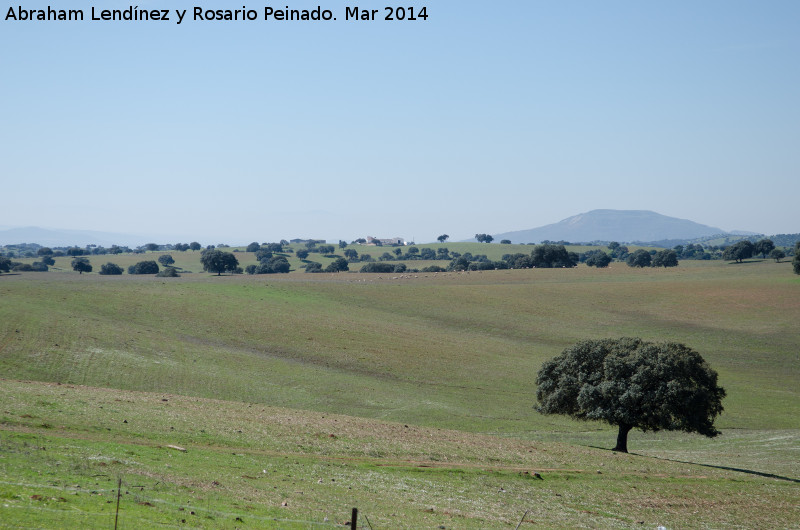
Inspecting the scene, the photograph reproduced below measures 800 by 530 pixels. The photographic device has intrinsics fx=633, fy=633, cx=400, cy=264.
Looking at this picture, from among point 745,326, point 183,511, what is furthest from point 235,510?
point 745,326

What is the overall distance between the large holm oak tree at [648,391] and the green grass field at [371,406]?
10.5 feet

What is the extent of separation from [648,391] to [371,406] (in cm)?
2599

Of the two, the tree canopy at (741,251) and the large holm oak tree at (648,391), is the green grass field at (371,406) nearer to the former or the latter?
the large holm oak tree at (648,391)

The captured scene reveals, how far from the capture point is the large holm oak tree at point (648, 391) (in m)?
45.9

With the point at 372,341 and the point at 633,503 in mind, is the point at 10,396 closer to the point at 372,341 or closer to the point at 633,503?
the point at 633,503

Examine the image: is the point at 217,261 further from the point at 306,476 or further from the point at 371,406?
the point at 306,476

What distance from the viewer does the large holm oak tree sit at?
151 feet

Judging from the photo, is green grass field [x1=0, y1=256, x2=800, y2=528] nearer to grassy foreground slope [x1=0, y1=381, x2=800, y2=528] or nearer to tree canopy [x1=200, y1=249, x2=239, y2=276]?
grassy foreground slope [x1=0, y1=381, x2=800, y2=528]

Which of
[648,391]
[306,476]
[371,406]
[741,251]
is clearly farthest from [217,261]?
[306,476]

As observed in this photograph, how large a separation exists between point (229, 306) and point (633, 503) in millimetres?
87756

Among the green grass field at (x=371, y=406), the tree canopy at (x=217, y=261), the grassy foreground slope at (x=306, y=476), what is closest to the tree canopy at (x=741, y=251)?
the green grass field at (x=371, y=406)

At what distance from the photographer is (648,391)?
152ft

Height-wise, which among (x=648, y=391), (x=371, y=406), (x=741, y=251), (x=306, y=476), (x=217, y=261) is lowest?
(x=371, y=406)

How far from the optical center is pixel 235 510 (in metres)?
21.0
